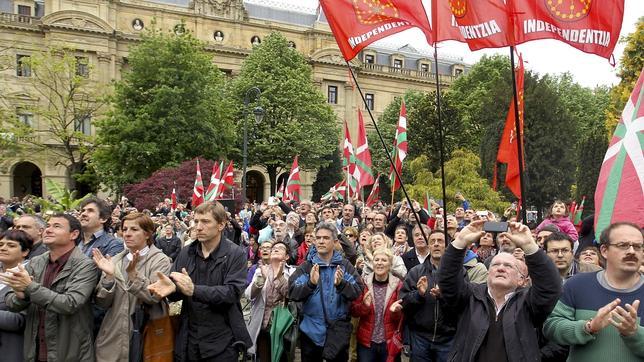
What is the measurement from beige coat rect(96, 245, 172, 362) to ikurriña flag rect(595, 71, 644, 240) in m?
3.68

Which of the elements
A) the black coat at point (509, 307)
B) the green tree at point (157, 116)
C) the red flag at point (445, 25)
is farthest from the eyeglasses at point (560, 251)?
the green tree at point (157, 116)

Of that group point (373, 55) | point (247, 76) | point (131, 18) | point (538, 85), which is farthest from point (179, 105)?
point (373, 55)

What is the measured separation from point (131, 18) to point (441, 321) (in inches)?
1696

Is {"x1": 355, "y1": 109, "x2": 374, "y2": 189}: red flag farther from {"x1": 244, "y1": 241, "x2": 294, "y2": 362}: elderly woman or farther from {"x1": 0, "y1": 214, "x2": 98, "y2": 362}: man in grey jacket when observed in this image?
{"x1": 0, "y1": 214, "x2": 98, "y2": 362}: man in grey jacket

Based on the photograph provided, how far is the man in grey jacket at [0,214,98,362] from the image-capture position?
411 centimetres

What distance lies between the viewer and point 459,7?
5449 millimetres

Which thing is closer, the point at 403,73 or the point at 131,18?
the point at 131,18

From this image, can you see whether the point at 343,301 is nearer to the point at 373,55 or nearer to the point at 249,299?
the point at 249,299

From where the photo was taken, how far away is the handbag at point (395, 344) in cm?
564

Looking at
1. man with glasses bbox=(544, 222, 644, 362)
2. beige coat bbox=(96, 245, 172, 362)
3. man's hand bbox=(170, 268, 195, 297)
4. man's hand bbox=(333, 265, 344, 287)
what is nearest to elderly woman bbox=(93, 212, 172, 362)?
beige coat bbox=(96, 245, 172, 362)

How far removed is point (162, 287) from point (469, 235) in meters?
2.22

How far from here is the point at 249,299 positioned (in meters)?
6.04

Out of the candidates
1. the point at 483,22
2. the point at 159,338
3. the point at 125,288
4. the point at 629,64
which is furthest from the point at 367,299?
the point at 629,64

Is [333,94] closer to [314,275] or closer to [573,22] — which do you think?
[573,22]
